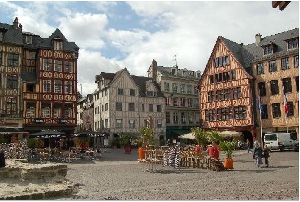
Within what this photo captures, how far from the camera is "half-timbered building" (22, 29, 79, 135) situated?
3994 centimetres

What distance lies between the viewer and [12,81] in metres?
Answer: 39.5

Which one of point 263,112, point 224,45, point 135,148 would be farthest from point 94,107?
point 263,112

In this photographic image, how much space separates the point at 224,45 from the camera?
47.1 metres

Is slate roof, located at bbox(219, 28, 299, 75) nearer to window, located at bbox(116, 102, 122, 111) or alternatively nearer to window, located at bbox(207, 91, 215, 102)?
window, located at bbox(207, 91, 215, 102)

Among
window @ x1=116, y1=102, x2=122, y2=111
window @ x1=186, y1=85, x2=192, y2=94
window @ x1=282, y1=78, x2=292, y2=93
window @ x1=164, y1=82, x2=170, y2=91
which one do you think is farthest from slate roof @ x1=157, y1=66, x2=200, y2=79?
window @ x1=282, y1=78, x2=292, y2=93

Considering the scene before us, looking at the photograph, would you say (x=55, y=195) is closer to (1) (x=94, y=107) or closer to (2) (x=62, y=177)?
(2) (x=62, y=177)

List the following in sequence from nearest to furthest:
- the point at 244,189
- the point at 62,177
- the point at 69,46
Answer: the point at 244,189 < the point at 62,177 < the point at 69,46

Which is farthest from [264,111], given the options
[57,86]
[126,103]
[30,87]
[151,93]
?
[30,87]

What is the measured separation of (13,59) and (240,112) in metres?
27.7

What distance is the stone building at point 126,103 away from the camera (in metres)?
49.7

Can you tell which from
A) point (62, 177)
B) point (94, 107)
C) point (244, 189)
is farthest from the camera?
point (94, 107)

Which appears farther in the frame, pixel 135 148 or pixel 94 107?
pixel 94 107

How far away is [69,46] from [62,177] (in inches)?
1298

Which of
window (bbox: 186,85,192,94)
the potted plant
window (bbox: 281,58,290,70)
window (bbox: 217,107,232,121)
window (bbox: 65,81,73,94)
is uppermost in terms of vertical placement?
window (bbox: 281,58,290,70)
